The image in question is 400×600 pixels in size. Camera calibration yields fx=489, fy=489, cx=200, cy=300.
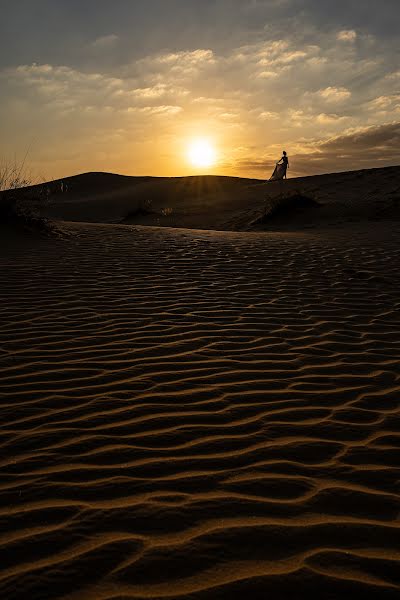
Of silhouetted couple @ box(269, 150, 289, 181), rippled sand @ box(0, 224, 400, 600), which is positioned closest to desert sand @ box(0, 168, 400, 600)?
rippled sand @ box(0, 224, 400, 600)

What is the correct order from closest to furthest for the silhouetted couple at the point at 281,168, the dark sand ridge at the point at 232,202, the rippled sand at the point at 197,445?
the rippled sand at the point at 197,445 < the dark sand ridge at the point at 232,202 < the silhouetted couple at the point at 281,168

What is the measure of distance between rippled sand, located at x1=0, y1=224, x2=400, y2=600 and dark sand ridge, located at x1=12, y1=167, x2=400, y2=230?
26.3 feet

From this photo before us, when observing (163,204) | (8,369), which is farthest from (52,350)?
(163,204)

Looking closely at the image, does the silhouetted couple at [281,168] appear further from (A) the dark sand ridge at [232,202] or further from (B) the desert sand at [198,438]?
(B) the desert sand at [198,438]

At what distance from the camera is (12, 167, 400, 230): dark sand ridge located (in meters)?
19.0

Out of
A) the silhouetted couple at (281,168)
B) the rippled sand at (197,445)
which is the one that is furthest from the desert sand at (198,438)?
the silhouetted couple at (281,168)

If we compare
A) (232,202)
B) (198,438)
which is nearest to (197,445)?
(198,438)

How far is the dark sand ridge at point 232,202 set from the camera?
62.3 feet

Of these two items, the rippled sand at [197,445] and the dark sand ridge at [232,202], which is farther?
the dark sand ridge at [232,202]

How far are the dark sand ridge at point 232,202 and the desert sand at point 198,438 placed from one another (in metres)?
7.61

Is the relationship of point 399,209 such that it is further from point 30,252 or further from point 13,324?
point 13,324

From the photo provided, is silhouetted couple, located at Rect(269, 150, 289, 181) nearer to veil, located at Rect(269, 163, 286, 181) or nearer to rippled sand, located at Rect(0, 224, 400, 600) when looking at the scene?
veil, located at Rect(269, 163, 286, 181)

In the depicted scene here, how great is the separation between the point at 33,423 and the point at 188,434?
969 mm

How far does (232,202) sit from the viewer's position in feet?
101
